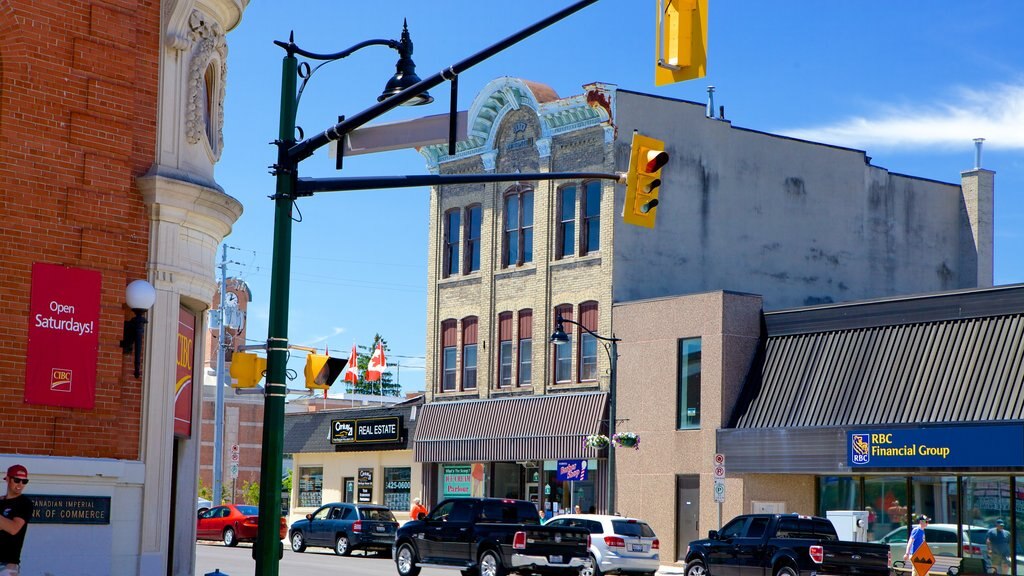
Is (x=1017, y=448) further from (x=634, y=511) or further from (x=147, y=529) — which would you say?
(x=147, y=529)

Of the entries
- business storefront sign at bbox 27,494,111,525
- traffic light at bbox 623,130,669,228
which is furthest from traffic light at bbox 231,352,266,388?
traffic light at bbox 623,130,669,228

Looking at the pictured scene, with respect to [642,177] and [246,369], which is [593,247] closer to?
[642,177]

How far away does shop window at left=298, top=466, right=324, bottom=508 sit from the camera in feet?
175

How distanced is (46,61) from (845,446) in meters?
22.1

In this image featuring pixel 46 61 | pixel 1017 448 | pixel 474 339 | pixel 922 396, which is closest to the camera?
pixel 46 61

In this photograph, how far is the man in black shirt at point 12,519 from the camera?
41.2 feet

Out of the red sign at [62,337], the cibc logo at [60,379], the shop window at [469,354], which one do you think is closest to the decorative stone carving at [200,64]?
the red sign at [62,337]

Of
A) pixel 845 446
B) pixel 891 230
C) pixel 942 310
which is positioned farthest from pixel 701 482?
pixel 891 230

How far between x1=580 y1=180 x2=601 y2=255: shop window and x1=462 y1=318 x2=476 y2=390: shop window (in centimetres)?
583

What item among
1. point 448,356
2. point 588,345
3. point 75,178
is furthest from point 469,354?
point 75,178

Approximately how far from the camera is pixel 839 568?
24766mm

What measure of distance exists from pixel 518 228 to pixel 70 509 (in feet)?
93.3

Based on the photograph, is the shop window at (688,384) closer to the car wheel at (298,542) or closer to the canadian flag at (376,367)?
the car wheel at (298,542)

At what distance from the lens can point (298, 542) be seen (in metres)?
40.1
